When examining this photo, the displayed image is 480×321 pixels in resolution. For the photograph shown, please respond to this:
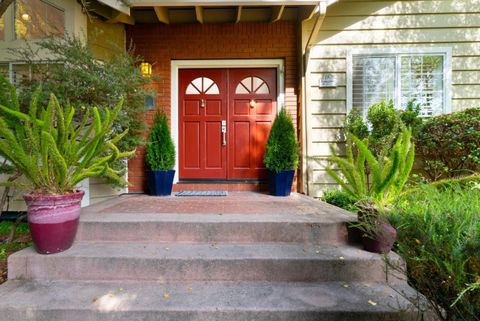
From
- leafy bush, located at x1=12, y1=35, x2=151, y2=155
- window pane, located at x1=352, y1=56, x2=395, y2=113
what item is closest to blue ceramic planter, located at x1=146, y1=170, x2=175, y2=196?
leafy bush, located at x1=12, y1=35, x2=151, y2=155

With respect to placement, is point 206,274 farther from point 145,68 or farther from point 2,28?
point 2,28

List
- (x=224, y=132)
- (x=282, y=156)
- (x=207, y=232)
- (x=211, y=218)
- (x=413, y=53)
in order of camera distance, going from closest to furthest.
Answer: (x=207, y=232) < (x=211, y=218) < (x=282, y=156) < (x=413, y=53) < (x=224, y=132)

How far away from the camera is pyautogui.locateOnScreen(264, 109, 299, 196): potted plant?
3668 millimetres

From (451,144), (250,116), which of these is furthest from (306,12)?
(451,144)

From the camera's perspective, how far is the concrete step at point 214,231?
224 cm

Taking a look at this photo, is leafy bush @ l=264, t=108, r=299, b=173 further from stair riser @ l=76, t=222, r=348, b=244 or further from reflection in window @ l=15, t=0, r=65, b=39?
reflection in window @ l=15, t=0, r=65, b=39

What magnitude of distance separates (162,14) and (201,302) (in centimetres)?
386

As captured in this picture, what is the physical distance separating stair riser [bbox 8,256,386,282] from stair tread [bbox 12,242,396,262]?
3 centimetres

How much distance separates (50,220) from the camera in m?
1.91

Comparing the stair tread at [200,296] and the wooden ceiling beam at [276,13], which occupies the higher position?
the wooden ceiling beam at [276,13]

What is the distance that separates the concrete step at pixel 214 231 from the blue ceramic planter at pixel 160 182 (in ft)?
4.92

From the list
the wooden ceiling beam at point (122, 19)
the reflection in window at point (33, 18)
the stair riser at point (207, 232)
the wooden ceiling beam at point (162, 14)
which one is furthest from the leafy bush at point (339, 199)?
the reflection in window at point (33, 18)

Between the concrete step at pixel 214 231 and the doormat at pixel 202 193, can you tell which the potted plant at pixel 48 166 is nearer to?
the concrete step at pixel 214 231

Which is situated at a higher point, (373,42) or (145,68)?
(373,42)
